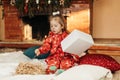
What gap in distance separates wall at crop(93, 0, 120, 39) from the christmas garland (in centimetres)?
64

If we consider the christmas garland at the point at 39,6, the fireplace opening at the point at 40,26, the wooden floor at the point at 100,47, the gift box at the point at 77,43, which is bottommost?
the wooden floor at the point at 100,47

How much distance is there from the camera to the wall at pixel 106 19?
185 inches

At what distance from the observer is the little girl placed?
7.48ft

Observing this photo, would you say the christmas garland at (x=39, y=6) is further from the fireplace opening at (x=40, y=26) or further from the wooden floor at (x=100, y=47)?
the wooden floor at (x=100, y=47)

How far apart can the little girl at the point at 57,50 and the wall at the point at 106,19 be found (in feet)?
7.32

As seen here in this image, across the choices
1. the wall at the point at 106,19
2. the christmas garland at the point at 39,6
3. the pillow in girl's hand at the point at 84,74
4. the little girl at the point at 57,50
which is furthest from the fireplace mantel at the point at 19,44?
the pillow in girl's hand at the point at 84,74

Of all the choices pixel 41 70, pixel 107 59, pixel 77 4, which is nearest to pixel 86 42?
pixel 107 59

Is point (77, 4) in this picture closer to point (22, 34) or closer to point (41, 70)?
point (22, 34)

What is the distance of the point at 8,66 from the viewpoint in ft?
7.21

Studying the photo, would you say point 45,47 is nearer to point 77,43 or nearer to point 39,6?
point 77,43

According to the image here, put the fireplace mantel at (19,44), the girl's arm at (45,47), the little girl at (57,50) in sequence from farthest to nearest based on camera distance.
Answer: the fireplace mantel at (19,44)
the girl's arm at (45,47)
the little girl at (57,50)

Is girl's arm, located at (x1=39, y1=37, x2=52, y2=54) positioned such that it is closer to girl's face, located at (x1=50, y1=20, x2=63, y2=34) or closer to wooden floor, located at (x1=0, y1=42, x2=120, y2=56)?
girl's face, located at (x1=50, y1=20, x2=63, y2=34)

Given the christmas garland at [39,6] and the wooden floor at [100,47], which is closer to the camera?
the wooden floor at [100,47]

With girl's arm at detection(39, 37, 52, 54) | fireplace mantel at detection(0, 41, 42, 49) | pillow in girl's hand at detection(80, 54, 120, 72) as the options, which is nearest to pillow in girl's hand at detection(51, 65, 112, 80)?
pillow in girl's hand at detection(80, 54, 120, 72)
